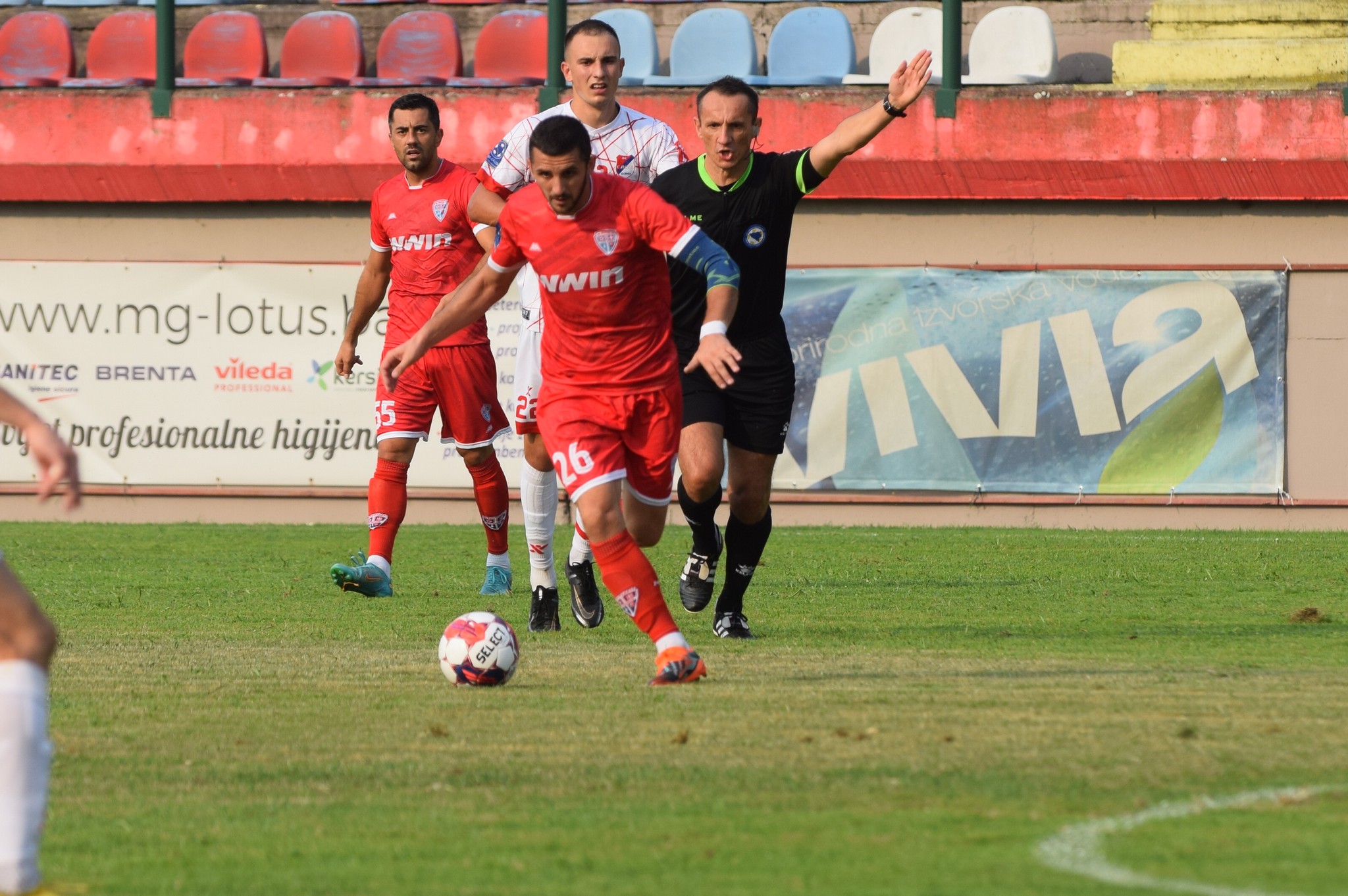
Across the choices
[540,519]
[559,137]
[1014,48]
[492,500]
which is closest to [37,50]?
[1014,48]

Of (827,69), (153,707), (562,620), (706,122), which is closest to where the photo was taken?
(153,707)

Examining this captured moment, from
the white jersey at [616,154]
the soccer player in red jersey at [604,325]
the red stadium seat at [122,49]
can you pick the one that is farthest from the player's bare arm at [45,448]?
the red stadium seat at [122,49]

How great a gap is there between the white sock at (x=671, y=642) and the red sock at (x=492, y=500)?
3685 mm

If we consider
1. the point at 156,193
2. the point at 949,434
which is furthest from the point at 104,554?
the point at 949,434

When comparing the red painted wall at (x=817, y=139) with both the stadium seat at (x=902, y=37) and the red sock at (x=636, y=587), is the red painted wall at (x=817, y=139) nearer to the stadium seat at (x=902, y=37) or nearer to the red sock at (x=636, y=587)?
the stadium seat at (x=902, y=37)

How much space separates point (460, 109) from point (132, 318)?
348 centimetres

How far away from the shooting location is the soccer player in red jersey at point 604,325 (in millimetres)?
6176

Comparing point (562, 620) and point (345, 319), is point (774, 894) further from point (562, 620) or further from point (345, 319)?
point (345, 319)

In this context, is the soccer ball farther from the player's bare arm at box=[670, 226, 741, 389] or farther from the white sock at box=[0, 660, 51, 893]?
the white sock at box=[0, 660, 51, 893]

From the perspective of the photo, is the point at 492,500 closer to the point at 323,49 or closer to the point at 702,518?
the point at 702,518

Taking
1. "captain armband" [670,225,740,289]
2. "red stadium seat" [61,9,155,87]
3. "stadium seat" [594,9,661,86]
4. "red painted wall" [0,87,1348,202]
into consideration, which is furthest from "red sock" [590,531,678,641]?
"red stadium seat" [61,9,155,87]

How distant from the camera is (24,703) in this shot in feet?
10.8

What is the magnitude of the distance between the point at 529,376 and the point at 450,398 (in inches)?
56.2

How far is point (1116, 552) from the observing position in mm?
12531
